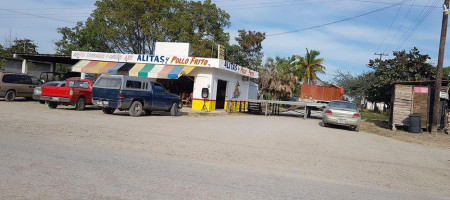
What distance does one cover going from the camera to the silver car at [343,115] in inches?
694

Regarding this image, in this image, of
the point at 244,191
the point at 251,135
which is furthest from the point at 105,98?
the point at 244,191

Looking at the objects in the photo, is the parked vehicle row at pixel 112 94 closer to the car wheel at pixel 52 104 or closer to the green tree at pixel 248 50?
the car wheel at pixel 52 104

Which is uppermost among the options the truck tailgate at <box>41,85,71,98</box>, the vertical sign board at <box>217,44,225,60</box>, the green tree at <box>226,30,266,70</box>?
the green tree at <box>226,30,266,70</box>

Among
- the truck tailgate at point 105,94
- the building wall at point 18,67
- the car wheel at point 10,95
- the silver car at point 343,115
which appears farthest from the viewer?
the building wall at point 18,67

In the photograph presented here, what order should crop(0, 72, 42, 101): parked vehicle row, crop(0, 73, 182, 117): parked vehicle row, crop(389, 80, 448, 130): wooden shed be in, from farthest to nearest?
crop(0, 72, 42, 101): parked vehicle row
crop(389, 80, 448, 130): wooden shed
crop(0, 73, 182, 117): parked vehicle row

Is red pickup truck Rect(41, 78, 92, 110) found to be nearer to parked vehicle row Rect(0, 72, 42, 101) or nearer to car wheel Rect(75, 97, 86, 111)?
car wheel Rect(75, 97, 86, 111)

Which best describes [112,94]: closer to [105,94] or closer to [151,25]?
[105,94]

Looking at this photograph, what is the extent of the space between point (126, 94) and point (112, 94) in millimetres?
618

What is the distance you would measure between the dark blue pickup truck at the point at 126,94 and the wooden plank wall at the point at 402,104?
13.2 m

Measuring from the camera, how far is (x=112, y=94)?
16359mm

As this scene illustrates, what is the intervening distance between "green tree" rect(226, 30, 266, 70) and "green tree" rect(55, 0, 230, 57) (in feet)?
16.3

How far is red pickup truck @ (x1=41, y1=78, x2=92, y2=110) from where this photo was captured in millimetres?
17828

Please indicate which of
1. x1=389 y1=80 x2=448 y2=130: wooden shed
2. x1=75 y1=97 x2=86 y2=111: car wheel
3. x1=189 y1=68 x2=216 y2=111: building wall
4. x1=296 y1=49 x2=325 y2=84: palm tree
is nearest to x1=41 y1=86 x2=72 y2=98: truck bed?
x1=75 y1=97 x2=86 y2=111: car wheel

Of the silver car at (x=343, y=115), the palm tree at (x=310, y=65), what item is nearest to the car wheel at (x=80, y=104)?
the silver car at (x=343, y=115)
